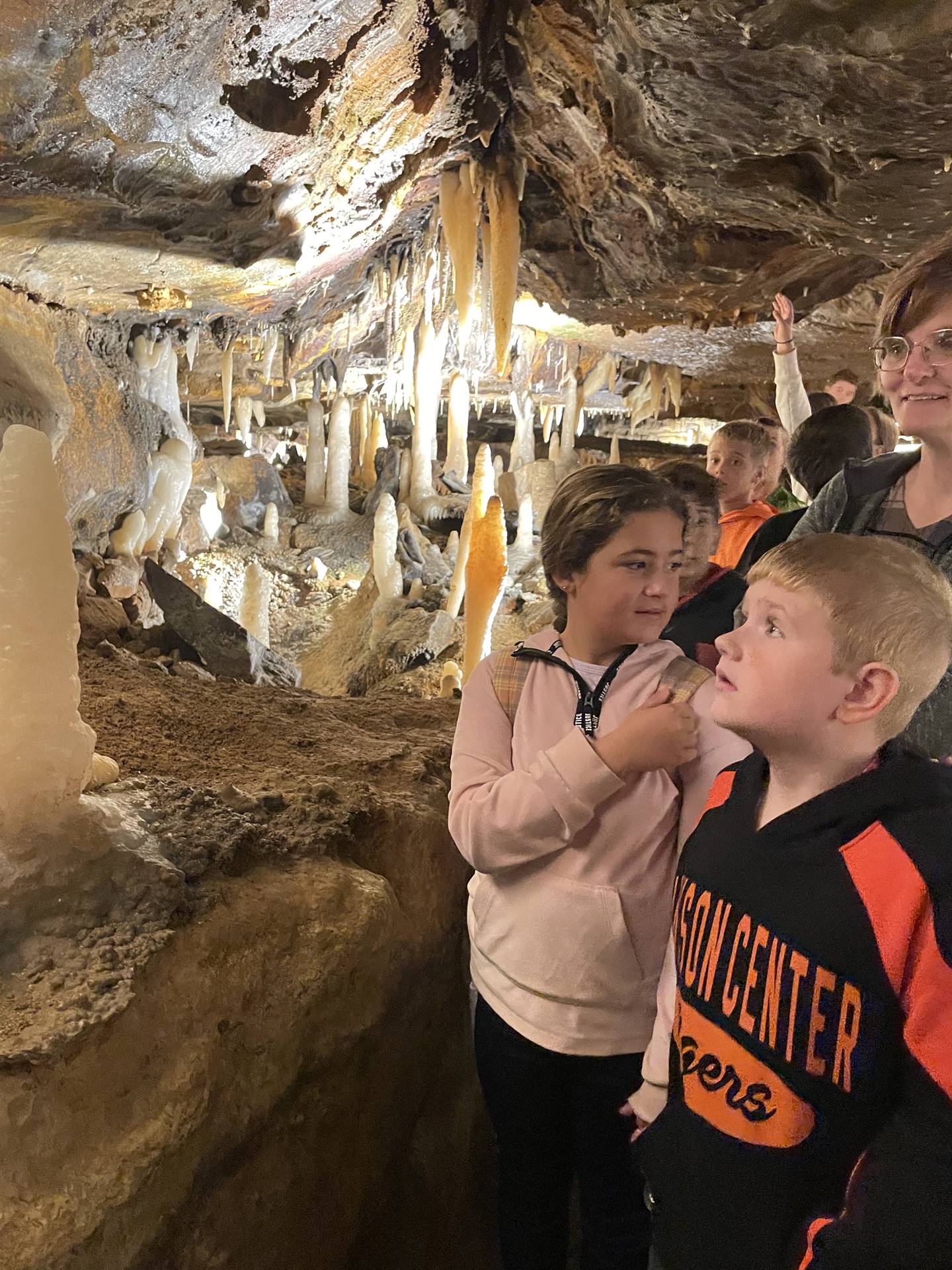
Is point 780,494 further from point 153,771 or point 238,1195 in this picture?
point 238,1195

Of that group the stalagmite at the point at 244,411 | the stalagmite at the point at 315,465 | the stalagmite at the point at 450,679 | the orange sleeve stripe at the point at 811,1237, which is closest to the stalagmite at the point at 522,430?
the stalagmite at the point at 315,465

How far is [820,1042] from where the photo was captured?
2.94ft

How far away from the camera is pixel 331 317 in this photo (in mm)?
7352

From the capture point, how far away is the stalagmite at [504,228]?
494cm

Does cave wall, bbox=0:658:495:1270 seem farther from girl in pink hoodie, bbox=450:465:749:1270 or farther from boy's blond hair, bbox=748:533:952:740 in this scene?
boy's blond hair, bbox=748:533:952:740

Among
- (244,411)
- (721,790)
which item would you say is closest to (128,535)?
(244,411)

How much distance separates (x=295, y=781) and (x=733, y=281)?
16.2 feet

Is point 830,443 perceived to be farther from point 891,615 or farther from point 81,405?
point 81,405

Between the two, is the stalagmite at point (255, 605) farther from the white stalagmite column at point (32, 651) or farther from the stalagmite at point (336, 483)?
the white stalagmite column at point (32, 651)

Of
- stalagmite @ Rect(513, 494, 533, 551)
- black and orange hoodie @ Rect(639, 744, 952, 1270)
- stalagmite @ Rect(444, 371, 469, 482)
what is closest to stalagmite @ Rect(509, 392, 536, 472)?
stalagmite @ Rect(513, 494, 533, 551)

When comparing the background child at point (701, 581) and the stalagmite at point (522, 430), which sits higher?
the stalagmite at point (522, 430)

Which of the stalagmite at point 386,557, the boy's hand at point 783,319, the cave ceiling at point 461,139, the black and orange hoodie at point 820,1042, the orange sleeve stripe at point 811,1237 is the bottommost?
the stalagmite at point 386,557

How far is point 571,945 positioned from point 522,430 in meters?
12.0

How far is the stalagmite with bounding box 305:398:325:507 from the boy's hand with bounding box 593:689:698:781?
479 inches
